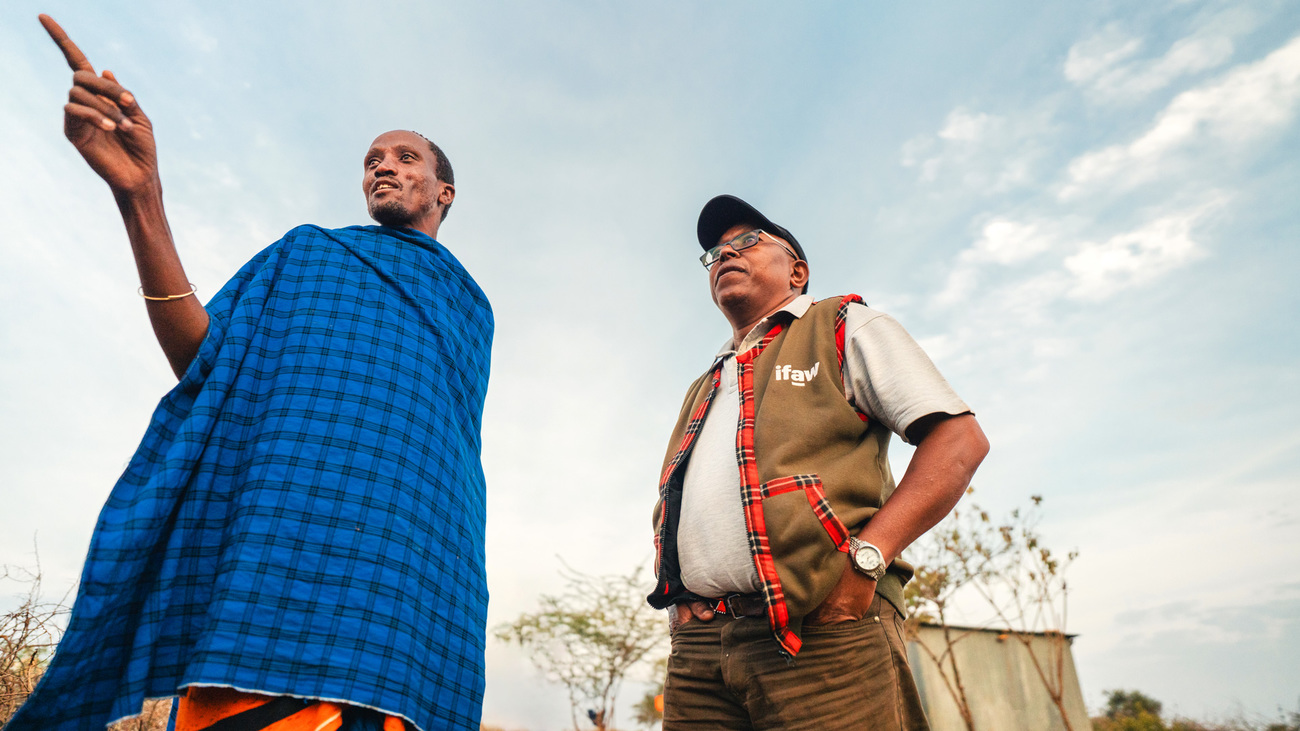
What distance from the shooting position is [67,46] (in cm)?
155

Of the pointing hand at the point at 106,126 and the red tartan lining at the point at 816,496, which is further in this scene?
the red tartan lining at the point at 816,496

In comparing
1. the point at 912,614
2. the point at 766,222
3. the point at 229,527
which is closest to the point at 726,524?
the point at 229,527

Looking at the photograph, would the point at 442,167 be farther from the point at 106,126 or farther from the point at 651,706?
the point at 651,706

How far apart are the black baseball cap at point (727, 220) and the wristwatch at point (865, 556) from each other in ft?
5.38

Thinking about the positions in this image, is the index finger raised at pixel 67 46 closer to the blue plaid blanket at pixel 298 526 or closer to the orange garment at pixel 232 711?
the blue plaid blanket at pixel 298 526

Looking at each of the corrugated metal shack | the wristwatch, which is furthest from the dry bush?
the corrugated metal shack

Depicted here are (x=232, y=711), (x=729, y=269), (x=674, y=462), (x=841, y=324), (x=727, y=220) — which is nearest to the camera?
(x=232, y=711)

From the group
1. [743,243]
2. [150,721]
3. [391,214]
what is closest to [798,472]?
[743,243]

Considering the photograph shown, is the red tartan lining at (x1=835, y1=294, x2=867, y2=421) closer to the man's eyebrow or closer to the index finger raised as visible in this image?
the man's eyebrow

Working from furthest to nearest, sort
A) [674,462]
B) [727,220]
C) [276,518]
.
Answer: [727,220], [674,462], [276,518]

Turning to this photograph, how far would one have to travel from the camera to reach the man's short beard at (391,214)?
2.46 m

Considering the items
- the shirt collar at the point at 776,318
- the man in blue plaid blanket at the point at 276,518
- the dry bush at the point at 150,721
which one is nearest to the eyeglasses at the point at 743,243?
the shirt collar at the point at 776,318

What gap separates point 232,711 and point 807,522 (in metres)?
1.31

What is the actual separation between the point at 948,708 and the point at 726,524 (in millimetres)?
11086
